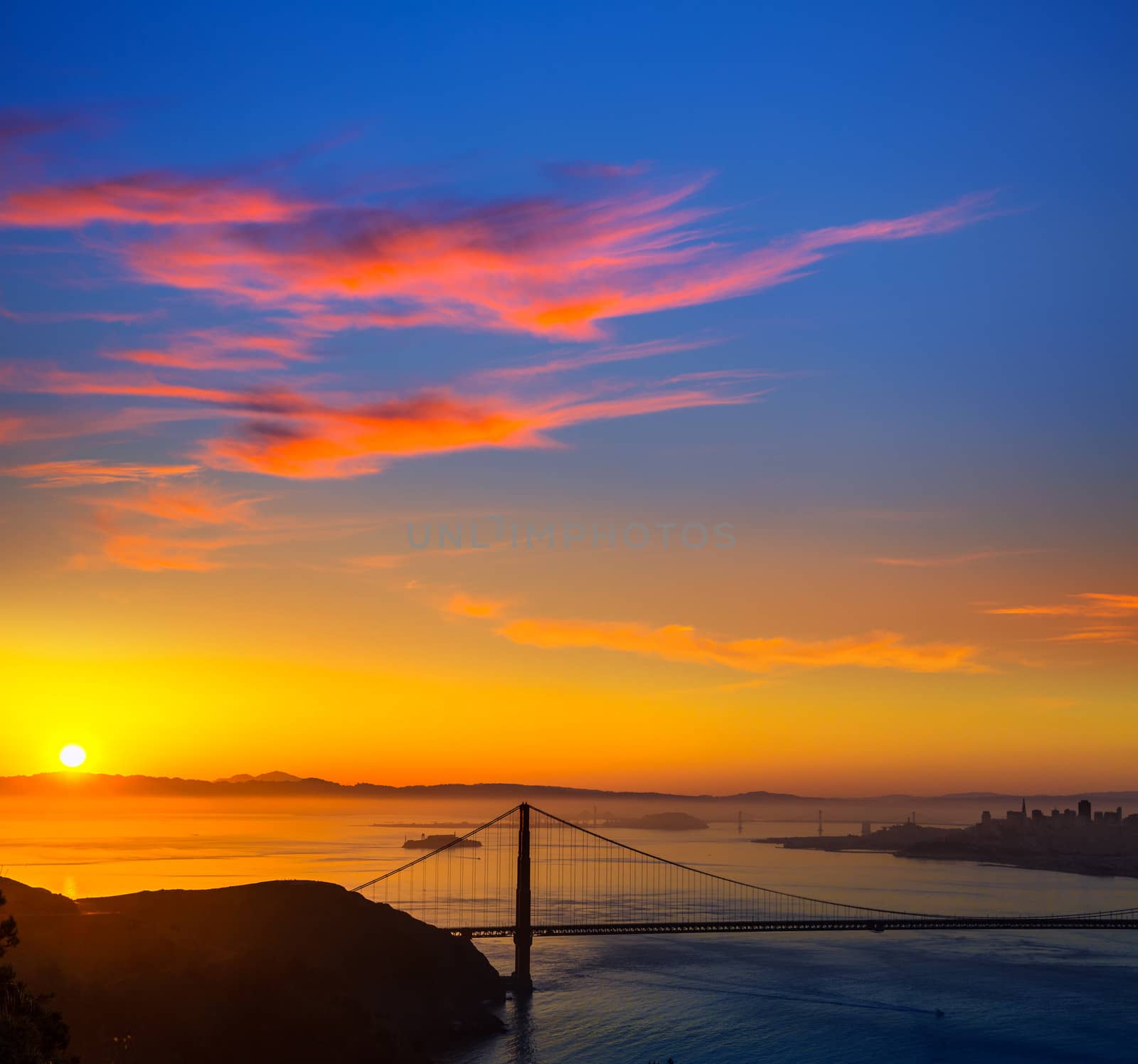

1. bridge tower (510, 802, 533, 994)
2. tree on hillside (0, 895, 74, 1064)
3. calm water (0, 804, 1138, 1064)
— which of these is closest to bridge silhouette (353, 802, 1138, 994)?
bridge tower (510, 802, 533, 994)

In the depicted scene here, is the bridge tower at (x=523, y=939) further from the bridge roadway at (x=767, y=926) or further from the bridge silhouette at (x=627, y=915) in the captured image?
the bridge roadway at (x=767, y=926)

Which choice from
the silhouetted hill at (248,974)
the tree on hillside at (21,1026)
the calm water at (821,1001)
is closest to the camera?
the tree on hillside at (21,1026)

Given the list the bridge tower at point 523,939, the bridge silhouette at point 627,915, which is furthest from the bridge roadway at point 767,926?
the bridge tower at point 523,939

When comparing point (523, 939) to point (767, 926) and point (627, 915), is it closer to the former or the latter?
point (767, 926)

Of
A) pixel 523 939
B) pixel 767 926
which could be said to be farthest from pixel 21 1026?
pixel 767 926

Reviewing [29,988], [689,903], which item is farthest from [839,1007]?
[689,903]

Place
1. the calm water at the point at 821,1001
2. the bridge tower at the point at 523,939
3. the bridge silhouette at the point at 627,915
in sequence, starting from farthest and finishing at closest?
the bridge silhouette at the point at 627,915, the bridge tower at the point at 523,939, the calm water at the point at 821,1001

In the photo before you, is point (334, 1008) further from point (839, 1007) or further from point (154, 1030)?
point (839, 1007)
